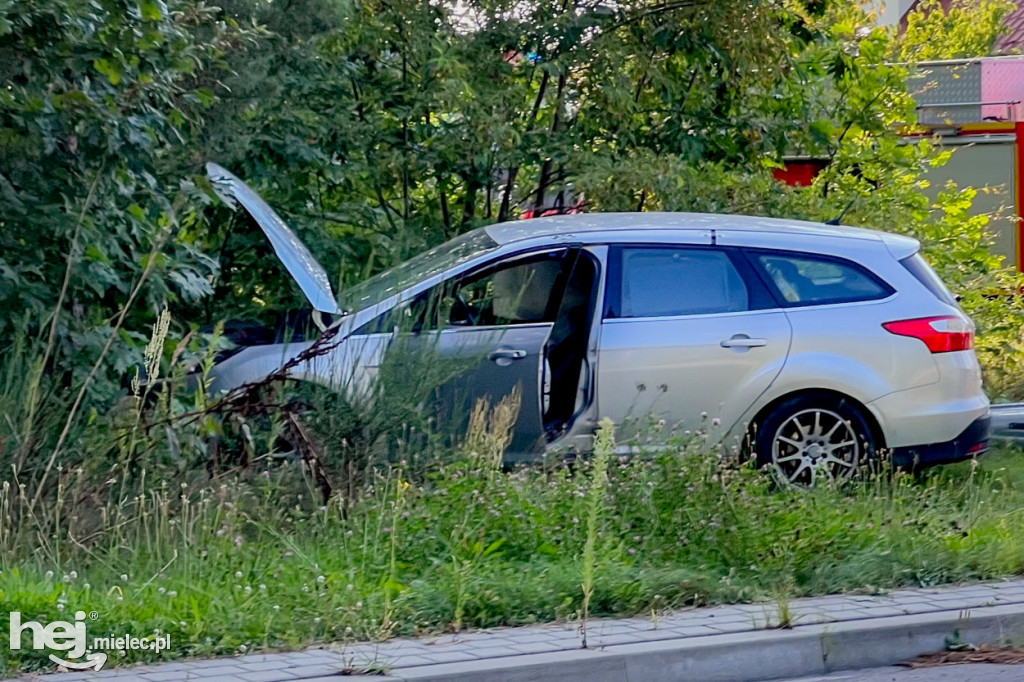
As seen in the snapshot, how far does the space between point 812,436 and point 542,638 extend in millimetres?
3347

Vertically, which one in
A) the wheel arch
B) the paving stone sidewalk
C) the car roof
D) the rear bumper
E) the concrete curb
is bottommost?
the concrete curb

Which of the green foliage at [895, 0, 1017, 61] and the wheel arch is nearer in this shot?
the wheel arch

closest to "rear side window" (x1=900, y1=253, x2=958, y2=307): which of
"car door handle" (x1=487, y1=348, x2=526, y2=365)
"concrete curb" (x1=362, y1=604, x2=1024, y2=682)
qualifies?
"car door handle" (x1=487, y1=348, x2=526, y2=365)

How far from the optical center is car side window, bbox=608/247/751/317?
864 cm

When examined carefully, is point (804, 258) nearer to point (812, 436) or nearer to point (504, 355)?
point (812, 436)

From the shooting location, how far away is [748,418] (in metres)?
8.52

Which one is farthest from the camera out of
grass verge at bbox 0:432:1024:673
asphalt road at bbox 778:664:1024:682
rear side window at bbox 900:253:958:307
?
rear side window at bbox 900:253:958:307

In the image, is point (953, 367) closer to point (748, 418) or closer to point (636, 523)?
point (748, 418)

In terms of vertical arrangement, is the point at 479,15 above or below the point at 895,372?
above

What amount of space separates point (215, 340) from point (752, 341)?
3177mm

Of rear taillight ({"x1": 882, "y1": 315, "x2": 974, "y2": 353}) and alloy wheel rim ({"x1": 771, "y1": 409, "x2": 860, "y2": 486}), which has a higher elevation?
rear taillight ({"x1": 882, "y1": 315, "x2": 974, "y2": 353})

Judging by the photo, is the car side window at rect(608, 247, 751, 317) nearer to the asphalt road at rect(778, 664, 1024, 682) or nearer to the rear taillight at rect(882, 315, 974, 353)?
the rear taillight at rect(882, 315, 974, 353)

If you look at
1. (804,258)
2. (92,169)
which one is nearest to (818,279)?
(804,258)

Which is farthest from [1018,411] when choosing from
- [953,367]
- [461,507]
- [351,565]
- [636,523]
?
[351,565]
